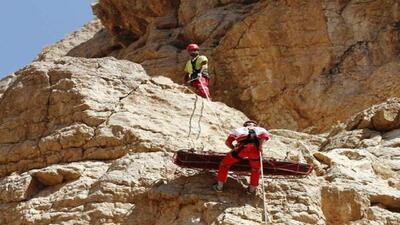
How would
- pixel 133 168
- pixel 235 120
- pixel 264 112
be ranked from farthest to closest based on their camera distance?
pixel 264 112, pixel 235 120, pixel 133 168

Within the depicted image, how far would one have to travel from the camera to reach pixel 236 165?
12.0 meters

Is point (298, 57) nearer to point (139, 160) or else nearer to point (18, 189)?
point (139, 160)

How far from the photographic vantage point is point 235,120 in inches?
621

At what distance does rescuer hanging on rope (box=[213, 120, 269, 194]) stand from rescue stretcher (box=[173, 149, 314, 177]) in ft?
0.96

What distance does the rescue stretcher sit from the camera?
12070mm

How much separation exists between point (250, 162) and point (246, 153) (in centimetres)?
23

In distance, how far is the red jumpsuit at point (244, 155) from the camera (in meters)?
11.6

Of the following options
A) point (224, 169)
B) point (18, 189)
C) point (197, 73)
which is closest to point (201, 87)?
point (197, 73)

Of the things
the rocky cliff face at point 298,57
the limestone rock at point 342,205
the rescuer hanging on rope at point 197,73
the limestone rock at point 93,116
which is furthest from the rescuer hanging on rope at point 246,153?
the rocky cliff face at point 298,57

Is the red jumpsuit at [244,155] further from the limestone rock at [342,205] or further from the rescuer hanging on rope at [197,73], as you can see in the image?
the rescuer hanging on rope at [197,73]

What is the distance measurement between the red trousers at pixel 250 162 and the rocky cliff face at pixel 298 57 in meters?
12.5

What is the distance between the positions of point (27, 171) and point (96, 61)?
3343mm

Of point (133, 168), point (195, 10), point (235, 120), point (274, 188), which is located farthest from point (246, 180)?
point (195, 10)

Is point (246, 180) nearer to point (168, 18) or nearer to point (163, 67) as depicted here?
point (163, 67)
